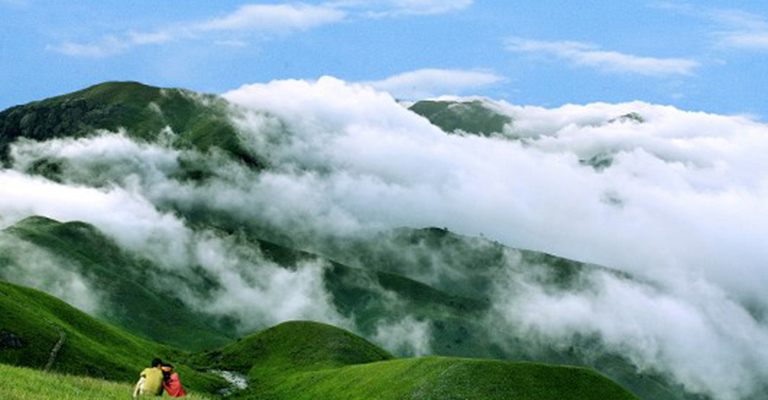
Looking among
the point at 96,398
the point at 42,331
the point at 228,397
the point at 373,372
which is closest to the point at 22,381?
the point at 96,398

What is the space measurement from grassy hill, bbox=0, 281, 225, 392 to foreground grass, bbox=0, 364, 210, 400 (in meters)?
105

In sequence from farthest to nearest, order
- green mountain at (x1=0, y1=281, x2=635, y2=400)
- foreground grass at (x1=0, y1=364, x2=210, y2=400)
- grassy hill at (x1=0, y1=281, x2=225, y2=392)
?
green mountain at (x1=0, y1=281, x2=635, y2=400)
grassy hill at (x1=0, y1=281, x2=225, y2=392)
foreground grass at (x1=0, y1=364, x2=210, y2=400)

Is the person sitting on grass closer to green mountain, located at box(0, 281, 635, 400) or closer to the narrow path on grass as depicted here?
the narrow path on grass

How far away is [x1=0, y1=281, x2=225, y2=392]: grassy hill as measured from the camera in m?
155

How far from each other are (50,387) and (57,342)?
13329cm

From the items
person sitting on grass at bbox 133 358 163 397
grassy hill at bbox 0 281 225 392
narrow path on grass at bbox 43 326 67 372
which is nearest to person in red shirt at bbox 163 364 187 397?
person sitting on grass at bbox 133 358 163 397

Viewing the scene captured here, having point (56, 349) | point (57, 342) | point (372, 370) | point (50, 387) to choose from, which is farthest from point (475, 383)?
point (50, 387)

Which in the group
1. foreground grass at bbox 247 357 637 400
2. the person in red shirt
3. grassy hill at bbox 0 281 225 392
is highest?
the person in red shirt

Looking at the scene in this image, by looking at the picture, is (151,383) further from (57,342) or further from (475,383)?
(57,342)

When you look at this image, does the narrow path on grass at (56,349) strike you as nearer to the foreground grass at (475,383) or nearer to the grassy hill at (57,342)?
the grassy hill at (57,342)

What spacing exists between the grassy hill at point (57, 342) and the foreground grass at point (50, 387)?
346 feet

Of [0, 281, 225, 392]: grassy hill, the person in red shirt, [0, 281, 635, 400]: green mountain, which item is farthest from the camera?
[0, 281, 635, 400]: green mountain

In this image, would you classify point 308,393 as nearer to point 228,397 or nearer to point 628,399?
point 228,397

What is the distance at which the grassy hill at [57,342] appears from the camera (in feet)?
510
